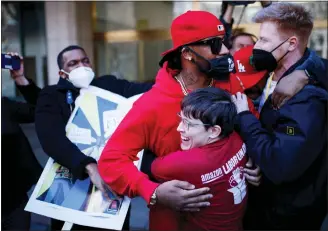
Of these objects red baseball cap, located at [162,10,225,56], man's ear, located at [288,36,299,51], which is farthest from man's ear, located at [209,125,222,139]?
man's ear, located at [288,36,299,51]

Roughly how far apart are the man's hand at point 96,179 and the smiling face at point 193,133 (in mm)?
507

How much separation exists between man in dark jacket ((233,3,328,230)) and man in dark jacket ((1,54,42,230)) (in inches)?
56.5

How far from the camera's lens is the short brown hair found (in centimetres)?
170

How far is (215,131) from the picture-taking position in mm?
1586

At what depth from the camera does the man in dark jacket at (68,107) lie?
1.96m

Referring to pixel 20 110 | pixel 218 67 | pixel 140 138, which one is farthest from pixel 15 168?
pixel 218 67

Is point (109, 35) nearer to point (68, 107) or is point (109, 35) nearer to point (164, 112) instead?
point (68, 107)

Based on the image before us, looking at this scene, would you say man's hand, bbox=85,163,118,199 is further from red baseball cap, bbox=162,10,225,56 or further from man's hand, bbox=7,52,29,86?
man's hand, bbox=7,52,29,86

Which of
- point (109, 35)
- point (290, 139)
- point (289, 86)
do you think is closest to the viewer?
point (290, 139)

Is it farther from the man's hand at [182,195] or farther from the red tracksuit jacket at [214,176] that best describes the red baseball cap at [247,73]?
the man's hand at [182,195]

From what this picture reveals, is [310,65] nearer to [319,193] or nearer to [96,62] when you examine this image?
[319,193]

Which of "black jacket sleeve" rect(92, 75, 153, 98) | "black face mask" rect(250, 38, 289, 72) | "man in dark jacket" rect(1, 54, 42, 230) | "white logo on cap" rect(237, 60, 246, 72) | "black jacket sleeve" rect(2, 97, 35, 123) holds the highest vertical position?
"black face mask" rect(250, 38, 289, 72)

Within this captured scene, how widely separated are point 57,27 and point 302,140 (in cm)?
682

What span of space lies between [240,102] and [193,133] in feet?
0.85
